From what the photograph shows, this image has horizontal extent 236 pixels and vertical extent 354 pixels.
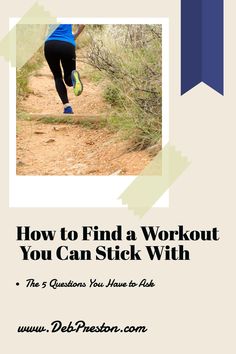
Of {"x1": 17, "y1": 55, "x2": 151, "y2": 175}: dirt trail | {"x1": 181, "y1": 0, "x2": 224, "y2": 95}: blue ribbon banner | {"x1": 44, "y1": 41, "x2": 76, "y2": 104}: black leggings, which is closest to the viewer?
{"x1": 181, "y1": 0, "x2": 224, "y2": 95}: blue ribbon banner

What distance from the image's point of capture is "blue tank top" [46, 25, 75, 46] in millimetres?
3747

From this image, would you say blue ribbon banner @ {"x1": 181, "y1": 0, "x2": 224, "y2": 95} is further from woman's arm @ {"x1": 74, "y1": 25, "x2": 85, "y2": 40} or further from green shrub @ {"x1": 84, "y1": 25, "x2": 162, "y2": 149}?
woman's arm @ {"x1": 74, "y1": 25, "x2": 85, "y2": 40}

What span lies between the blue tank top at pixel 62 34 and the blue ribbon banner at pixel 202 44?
2.24 feet

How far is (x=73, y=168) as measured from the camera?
3.74 m

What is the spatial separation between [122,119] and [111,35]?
0.53 m

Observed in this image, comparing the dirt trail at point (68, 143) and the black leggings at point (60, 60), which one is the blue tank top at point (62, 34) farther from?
the dirt trail at point (68, 143)

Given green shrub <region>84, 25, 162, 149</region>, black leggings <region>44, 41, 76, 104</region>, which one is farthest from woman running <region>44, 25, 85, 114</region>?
green shrub <region>84, 25, 162, 149</region>

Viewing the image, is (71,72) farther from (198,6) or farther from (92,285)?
(92,285)

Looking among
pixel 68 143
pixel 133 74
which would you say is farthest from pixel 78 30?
pixel 68 143

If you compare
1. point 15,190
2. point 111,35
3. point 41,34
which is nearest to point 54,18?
point 41,34

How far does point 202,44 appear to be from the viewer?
3.54m

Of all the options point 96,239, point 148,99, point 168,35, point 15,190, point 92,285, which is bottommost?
point 92,285

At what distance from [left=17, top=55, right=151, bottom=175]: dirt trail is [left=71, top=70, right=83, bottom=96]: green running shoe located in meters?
0.03

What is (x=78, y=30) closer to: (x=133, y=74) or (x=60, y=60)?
(x=60, y=60)
